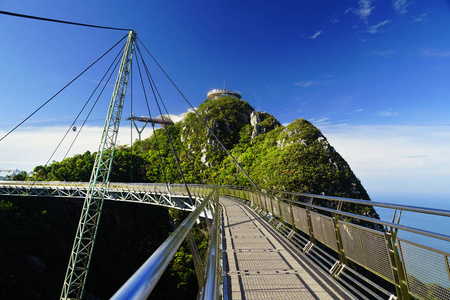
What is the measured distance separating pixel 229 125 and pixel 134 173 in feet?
111

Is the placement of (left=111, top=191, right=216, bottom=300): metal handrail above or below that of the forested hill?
below

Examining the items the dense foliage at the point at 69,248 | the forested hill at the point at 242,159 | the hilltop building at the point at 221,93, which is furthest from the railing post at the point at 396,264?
the hilltop building at the point at 221,93

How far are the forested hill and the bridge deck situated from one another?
69.9 ft

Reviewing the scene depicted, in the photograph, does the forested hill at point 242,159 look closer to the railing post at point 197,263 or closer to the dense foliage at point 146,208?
the dense foliage at point 146,208

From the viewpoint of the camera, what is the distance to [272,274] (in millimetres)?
4504

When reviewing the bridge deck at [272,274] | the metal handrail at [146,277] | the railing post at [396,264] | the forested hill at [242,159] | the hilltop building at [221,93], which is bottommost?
the bridge deck at [272,274]

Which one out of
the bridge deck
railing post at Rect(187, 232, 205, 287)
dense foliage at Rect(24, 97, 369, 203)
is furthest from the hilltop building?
railing post at Rect(187, 232, 205, 287)

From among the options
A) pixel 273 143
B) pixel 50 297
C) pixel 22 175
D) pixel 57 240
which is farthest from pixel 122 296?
pixel 22 175

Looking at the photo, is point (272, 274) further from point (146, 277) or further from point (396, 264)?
point (146, 277)

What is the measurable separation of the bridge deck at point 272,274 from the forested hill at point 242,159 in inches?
839

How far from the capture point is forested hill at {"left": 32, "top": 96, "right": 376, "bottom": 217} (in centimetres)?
4441

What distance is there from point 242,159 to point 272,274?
196ft

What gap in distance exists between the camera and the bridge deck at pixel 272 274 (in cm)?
371

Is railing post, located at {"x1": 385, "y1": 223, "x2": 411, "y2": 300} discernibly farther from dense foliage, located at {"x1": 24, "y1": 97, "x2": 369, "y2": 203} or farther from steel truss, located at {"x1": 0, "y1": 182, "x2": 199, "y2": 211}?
dense foliage, located at {"x1": 24, "y1": 97, "x2": 369, "y2": 203}
